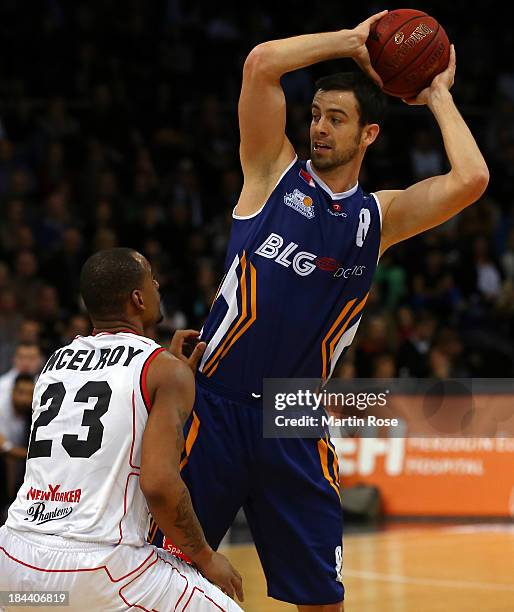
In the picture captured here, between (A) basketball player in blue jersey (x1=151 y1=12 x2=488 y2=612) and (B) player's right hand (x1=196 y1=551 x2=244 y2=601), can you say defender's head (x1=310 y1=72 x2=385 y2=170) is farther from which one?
(B) player's right hand (x1=196 y1=551 x2=244 y2=601)

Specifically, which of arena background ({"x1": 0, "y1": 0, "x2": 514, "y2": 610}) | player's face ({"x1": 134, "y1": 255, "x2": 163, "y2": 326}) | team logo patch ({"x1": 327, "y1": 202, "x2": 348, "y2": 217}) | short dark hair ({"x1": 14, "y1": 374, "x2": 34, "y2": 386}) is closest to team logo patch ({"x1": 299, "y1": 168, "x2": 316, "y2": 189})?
team logo patch ({"x1": 327, "y1": 202, "x2": 348, "y2": 217})

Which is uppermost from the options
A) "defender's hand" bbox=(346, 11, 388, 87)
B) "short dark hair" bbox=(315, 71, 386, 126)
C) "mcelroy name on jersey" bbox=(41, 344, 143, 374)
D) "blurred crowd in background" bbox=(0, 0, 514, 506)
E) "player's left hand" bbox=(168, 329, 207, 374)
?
"blurred crowd in background" bbox=(0, 0, 514, 506)

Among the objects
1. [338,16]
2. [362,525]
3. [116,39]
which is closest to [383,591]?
[362,525]

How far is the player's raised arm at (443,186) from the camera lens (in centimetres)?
447

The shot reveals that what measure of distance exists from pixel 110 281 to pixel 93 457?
0.62 m

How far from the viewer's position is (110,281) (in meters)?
3.84

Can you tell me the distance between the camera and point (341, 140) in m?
4.54

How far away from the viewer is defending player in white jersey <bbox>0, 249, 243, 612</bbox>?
3533 mm

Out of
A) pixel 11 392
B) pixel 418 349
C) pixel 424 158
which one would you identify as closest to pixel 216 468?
pixel 11 392

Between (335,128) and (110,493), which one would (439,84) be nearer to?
(335,128)

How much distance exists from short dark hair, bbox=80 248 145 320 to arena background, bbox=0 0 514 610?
5596mm

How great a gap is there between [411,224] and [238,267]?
0.76 meters

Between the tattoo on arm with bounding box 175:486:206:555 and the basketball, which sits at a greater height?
the basketball

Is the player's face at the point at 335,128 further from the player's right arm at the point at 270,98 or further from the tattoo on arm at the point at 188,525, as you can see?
the tattoo on arm at the point at 188,525
